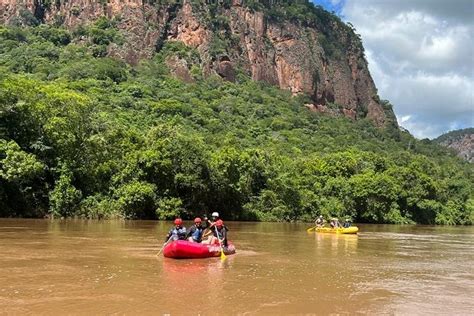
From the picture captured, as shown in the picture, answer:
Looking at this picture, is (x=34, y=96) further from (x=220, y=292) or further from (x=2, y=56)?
(x=2, y=56)

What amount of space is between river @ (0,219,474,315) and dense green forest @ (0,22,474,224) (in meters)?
22.3

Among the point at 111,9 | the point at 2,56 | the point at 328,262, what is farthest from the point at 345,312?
the point at 111,9

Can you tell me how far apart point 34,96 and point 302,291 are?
37.3m

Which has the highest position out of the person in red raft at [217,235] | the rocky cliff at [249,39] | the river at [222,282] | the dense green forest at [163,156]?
the rocky cliff at [249,39]

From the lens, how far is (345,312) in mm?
11438

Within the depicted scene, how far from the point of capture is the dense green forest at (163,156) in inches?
1756

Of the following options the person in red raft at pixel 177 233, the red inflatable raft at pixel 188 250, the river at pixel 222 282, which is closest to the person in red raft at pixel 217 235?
the red inflatable raft at pixel 188 250

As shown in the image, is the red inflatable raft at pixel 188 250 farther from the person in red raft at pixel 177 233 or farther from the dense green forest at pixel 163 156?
the dense green forest at pixel 163 156

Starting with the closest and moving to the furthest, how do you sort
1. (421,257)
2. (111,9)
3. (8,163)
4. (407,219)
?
1. (421,257)
2. (8,163)
3. (407,219)
4. (111,9)

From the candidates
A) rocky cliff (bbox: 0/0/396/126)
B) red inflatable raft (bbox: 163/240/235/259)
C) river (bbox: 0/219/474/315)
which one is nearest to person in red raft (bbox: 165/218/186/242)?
red inflatable raft (bbox: 163/240/235/259)

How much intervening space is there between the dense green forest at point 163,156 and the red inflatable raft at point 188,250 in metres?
25.3

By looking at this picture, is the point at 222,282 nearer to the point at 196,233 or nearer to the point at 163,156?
the point at 196,233

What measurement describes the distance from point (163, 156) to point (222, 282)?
36060 millimetres

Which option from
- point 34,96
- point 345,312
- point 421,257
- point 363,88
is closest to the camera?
point 345,312
